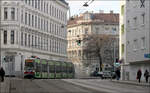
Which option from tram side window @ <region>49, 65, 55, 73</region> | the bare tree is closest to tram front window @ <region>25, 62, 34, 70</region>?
tram side window @ <region>49, 65, 55, 73</region>

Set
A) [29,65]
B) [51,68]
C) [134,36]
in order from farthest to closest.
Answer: [51,68] < [29,65] < [134,36]

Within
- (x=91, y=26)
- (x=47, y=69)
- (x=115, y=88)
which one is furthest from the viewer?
(x=91, y=26)

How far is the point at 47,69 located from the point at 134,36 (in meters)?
14.3

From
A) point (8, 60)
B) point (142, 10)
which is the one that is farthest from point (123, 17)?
point (8, 60)

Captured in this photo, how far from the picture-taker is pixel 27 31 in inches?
3349

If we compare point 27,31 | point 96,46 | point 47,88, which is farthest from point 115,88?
point 96,46

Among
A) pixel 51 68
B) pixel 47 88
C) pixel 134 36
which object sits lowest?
pixel 47 88

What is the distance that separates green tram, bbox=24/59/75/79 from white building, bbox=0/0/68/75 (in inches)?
356

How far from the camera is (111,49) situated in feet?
351

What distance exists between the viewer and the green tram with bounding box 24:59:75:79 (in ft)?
199

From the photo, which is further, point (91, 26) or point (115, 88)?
point (91, 26)

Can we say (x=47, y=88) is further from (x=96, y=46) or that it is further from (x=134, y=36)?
(x=96, y=46)

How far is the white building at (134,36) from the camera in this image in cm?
5541

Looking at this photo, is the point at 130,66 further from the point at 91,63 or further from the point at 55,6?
the point at 91,63
